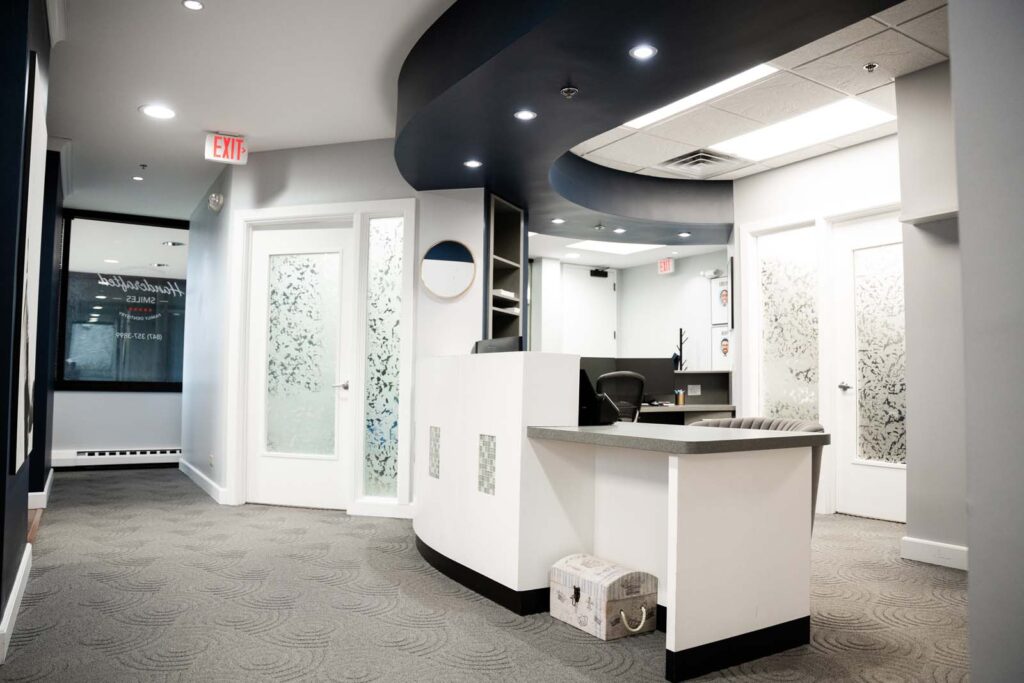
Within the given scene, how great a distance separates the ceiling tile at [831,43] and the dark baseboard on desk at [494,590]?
313 centimetres

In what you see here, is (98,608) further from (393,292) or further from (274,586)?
(393,292)

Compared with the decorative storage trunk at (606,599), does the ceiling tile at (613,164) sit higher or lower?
higher

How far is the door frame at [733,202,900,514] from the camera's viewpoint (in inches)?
216

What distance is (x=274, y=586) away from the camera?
133 inches

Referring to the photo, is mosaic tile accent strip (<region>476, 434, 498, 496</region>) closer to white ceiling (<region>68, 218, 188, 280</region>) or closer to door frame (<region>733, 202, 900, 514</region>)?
door frame (<region>733, 202, 900, 514</region>)

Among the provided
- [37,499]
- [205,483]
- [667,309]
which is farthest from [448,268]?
[667,309]

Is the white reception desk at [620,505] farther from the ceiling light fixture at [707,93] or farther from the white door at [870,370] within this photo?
the white door at [870,370]

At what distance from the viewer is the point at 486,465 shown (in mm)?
3275

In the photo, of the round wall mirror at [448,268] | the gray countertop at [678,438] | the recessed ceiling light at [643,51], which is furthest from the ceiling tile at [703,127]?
the gray countertop at [678,438]

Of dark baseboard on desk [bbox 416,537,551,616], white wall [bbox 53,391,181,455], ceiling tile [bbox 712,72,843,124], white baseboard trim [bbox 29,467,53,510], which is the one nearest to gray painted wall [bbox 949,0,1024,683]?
dark baseboard on desk [bbox 416,537,551,616]

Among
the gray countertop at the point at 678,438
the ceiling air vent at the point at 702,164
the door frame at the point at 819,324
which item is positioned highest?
the ceiling air vent at the point at 702,164

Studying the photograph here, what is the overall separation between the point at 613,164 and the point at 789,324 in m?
2.09

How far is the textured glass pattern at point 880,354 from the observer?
5.22 meters

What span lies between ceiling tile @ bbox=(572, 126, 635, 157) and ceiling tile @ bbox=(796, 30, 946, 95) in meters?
1.34
